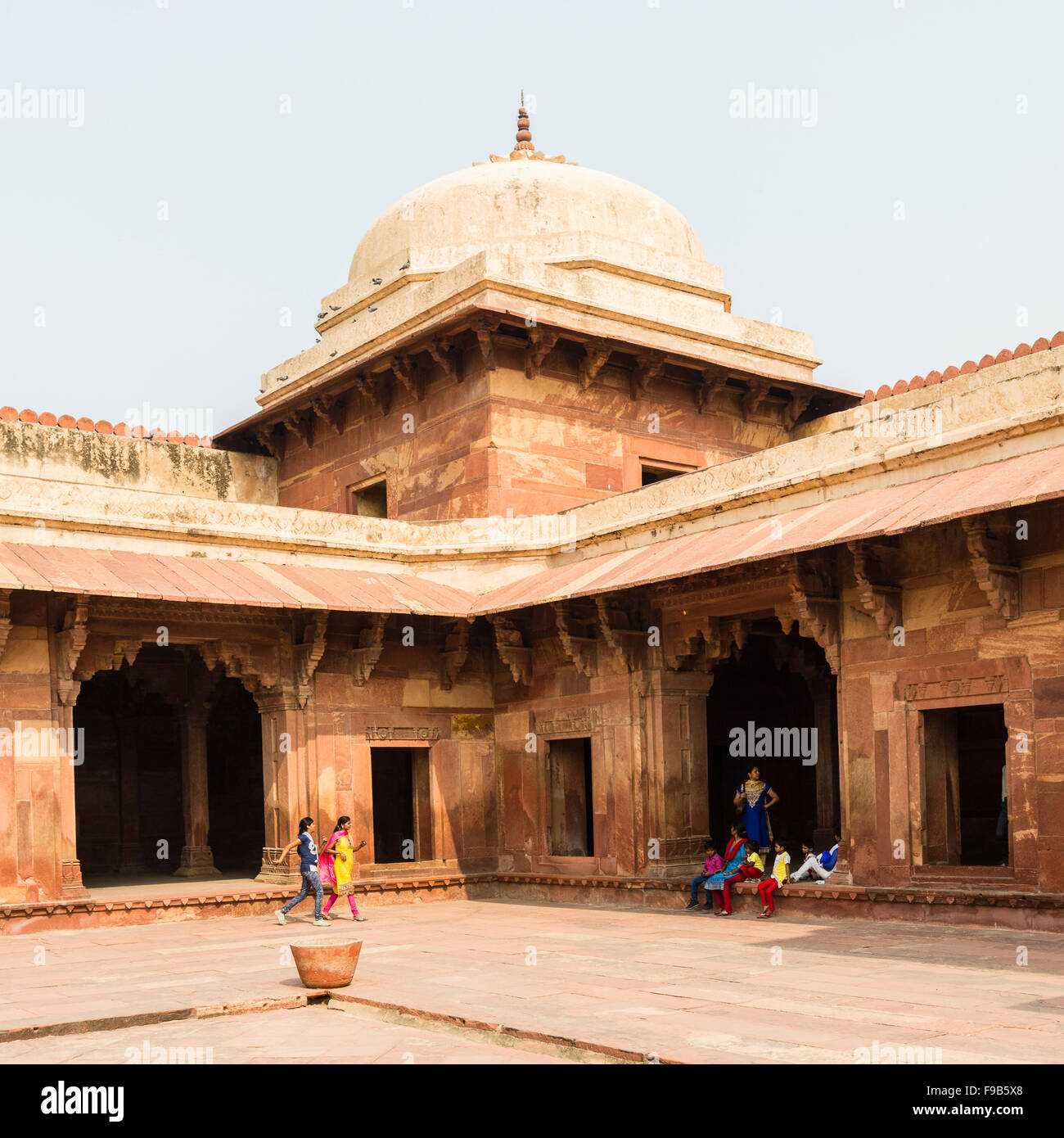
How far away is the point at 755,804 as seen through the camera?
13539 mm

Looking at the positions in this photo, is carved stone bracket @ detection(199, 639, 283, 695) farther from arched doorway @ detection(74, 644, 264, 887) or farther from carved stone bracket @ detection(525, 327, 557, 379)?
carved stone bracket @ detection(525, 327, 557, 379)

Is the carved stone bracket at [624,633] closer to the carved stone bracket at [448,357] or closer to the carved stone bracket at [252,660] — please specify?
the carved stone bracket at [252,660]

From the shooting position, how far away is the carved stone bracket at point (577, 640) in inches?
575

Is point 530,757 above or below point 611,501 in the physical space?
below

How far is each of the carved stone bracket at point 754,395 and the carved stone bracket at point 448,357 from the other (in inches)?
156

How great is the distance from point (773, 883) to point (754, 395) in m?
8.13

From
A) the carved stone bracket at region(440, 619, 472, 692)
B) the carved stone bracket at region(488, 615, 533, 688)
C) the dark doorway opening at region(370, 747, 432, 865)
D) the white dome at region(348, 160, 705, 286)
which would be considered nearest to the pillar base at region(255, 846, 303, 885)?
the carved stone bracket at region(440, 619, 472, 692)

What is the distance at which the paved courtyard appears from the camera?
6.36 metres

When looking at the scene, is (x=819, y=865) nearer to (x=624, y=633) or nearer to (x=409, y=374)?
(x=624, y=633)

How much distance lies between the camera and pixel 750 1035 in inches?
254

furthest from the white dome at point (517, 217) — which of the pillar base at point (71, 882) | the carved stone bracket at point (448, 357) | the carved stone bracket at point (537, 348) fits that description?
the pillar base at point (71, 882)
